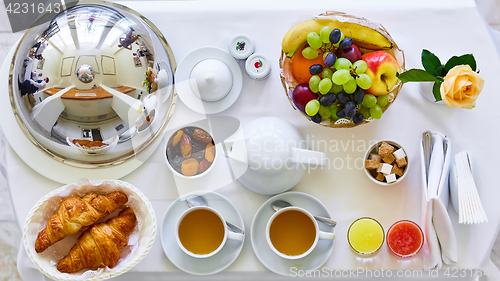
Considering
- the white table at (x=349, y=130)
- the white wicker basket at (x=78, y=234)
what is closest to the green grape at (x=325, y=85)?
the white table at (x=349, y=130)

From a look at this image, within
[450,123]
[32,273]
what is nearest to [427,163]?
[450,123]

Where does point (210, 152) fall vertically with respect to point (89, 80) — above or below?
below

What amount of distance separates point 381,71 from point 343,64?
10 cm

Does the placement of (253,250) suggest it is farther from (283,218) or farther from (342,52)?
(342,52)

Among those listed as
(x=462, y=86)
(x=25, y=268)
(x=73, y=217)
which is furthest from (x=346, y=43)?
(x=25, y=268)

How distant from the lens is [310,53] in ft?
2.76

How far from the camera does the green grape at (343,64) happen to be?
2.60ft

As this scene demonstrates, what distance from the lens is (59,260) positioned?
91 cm

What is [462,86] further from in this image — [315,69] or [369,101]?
[315,69]

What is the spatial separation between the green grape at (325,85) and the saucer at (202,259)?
1.29ft

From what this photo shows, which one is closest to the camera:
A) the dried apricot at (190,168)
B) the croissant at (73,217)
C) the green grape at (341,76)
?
the green grape at (341,76)

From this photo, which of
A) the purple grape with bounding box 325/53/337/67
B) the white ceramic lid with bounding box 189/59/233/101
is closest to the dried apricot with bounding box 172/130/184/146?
the white ceramic lid with bounding box 189/59/233/101

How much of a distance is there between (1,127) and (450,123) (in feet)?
4.00

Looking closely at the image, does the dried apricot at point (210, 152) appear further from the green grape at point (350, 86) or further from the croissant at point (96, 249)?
the green grape at point (350, 86)
